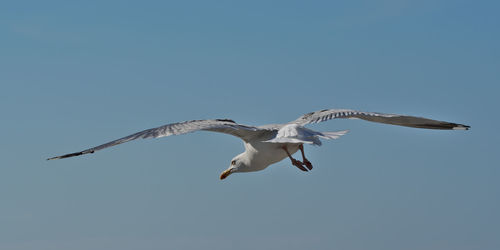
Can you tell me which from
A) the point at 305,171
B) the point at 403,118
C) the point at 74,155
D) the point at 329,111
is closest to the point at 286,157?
the point at 305,171

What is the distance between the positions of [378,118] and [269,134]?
2.82 metres

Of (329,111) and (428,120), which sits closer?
(329,111)

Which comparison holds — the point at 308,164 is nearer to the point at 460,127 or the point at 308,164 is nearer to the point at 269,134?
the point at 269,134

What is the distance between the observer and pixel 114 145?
12.7 meters

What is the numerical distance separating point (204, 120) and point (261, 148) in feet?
4.00

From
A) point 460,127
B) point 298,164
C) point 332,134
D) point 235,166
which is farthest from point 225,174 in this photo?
point 460,127

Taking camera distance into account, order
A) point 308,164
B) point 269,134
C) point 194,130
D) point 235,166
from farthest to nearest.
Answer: point 235,166
point 308,164
point 269,134
point 194,130

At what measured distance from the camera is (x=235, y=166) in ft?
51.2

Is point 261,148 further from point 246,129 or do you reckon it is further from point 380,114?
point 380,114

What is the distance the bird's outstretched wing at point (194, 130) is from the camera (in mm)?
12875

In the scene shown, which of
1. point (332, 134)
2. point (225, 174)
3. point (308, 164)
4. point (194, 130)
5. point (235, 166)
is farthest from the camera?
point (225, 174)

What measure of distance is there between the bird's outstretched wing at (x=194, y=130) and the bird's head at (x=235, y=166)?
0.58m

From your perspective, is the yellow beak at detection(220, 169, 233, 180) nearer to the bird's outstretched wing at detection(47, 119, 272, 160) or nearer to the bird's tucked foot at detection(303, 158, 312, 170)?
the bird's outstretched wing at detection(47, 119, 272, 160)

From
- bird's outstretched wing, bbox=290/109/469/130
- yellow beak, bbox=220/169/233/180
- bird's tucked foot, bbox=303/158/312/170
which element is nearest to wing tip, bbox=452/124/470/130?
bird's outstretched wing, bbox=290/109/469/130
